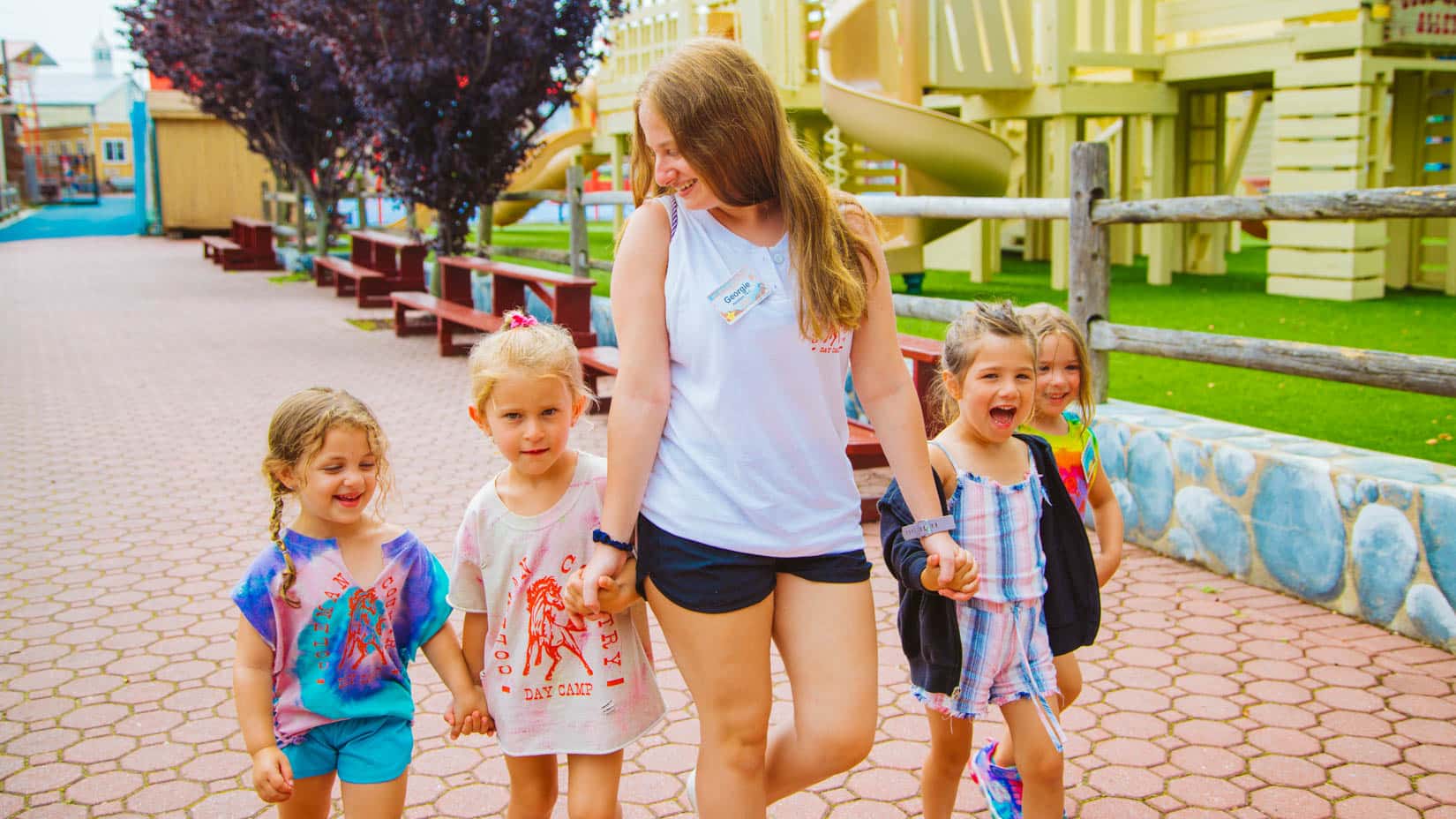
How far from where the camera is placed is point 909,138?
12148 mm

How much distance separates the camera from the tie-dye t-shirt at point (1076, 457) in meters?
3.22

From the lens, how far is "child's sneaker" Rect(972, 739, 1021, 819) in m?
3.01

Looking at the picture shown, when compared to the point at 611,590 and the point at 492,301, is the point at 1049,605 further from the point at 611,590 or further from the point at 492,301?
the point at 492,301

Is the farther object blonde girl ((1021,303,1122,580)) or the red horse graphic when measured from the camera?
blonde girl ((1021,303,1122,580))

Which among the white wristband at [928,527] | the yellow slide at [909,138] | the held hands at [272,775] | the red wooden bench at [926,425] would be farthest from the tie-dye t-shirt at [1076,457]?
the yellow slide at [909,138]

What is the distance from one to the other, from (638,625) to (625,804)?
894 mm

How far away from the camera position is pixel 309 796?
2580 mm

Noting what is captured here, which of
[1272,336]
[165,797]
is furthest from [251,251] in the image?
[165,797]

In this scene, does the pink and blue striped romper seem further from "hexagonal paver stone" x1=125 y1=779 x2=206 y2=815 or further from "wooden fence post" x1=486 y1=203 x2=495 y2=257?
"wooden fence post" x1=486 y1=203 x2=495 y2=257

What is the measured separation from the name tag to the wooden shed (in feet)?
109

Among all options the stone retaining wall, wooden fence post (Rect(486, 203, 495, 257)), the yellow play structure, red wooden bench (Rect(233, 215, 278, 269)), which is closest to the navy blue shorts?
the stone retaining wall

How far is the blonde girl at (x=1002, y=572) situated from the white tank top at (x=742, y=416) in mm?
330

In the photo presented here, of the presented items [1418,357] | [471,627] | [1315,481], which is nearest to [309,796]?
[471,627]

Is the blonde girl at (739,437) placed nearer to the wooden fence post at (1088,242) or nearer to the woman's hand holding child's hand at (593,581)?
the woman's hand holding child's hand at (593,581)
